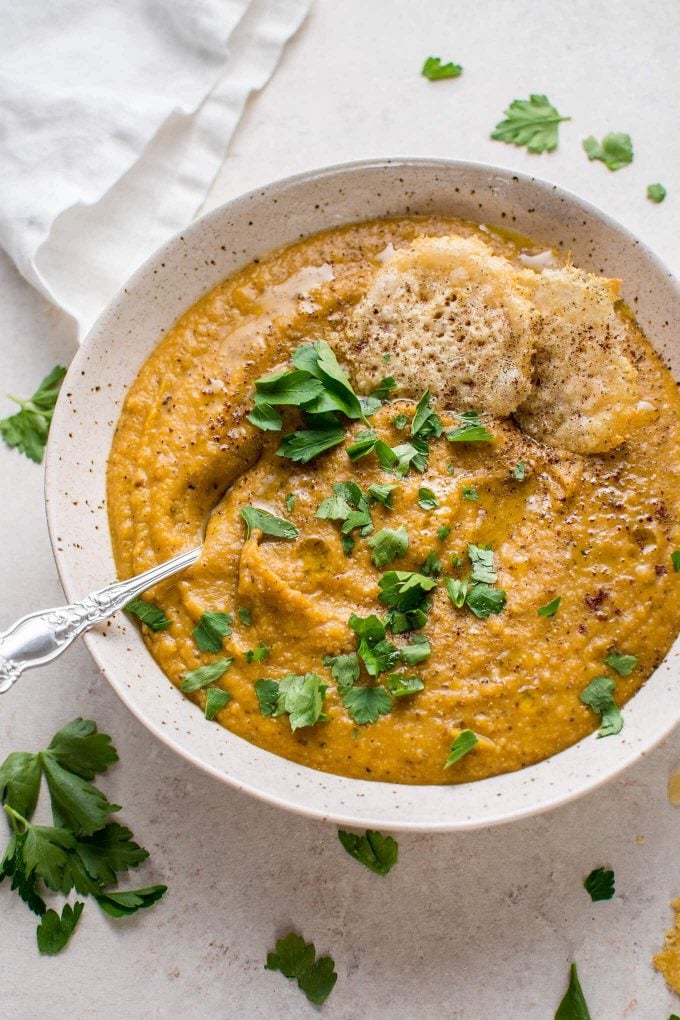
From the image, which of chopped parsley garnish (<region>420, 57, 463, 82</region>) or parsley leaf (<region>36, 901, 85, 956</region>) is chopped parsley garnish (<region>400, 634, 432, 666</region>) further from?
chopped parsley garnish (<region>420, 57, 463, 82</region>)

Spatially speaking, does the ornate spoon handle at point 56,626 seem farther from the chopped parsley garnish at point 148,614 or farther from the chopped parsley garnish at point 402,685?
the chopped parsley garnish at point 402,685

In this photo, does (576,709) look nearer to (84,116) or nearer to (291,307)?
(291,307)

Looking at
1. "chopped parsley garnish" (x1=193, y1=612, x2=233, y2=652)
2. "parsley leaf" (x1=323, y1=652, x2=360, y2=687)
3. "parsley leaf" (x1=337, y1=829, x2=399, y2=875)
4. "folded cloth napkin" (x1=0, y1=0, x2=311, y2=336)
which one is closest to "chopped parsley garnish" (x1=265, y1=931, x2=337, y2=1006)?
"parsley leaf" (x1=337, y1=829, x2=399, y2=875)

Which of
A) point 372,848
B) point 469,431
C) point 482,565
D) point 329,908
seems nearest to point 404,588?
point 482,565

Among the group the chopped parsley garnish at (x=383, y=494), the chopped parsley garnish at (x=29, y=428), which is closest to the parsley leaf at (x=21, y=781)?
the chopped parsley garnish at (x=29, y=428)

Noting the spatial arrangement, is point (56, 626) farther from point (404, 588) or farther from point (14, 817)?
point (404, 588)

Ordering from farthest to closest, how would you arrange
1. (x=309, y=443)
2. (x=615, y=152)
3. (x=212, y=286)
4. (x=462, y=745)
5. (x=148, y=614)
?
(x=615, y=152)
(x=212, y=286)
(x=309, y=443)
(x=148, y=614)
(x=462, y=745)
